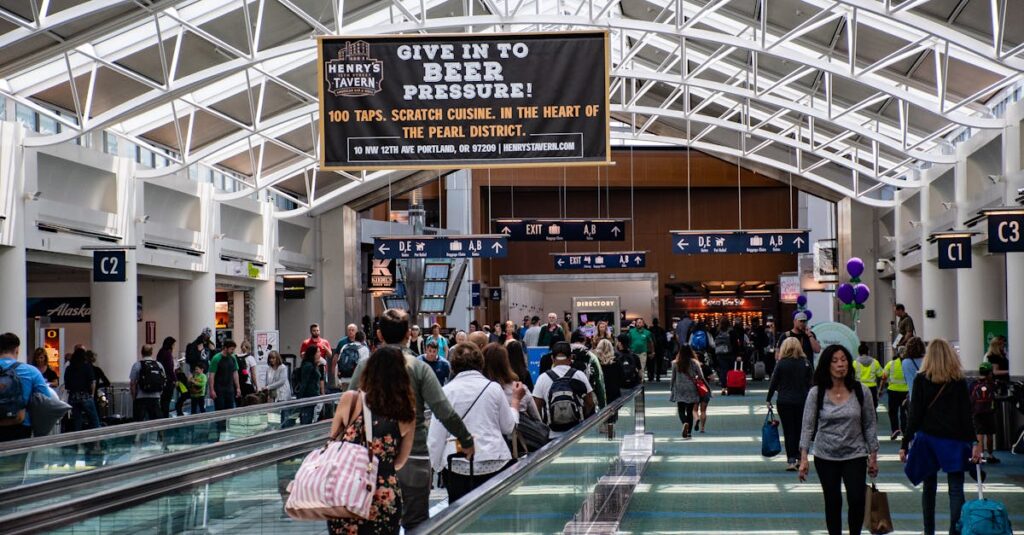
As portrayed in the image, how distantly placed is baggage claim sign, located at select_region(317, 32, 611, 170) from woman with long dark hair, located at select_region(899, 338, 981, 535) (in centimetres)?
672

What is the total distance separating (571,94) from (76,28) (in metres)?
8.73

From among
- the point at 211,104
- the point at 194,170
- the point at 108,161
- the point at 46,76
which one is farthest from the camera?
the point at 194,170

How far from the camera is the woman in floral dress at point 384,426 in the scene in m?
5.05

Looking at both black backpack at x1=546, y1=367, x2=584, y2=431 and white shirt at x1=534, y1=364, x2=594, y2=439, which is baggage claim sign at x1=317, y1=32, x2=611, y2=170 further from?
black backpack at x1=546, y1=367, x2=584, y2=431

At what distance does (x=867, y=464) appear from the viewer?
342 inches

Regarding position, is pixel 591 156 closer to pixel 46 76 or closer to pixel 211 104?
pixel 46 76

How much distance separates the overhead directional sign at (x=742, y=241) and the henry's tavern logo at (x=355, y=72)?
18.4 meters

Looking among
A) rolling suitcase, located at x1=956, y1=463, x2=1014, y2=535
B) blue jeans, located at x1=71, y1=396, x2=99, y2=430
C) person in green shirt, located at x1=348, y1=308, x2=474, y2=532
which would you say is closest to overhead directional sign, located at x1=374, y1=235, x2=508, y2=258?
blue jeans, located at x1=71, y1=396, x2=99, y2=430

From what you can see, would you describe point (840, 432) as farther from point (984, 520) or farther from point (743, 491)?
point (743, 491)

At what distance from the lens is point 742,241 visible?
3266 centimetres

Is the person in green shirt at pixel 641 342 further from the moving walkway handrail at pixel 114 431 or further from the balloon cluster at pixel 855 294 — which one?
the moving walkway handrail at pixel 114 431

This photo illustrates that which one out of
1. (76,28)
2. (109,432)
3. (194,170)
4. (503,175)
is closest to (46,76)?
(76,28)

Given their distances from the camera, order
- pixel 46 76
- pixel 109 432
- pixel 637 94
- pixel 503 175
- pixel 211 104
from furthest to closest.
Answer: pixel 503 175 → pixel 637 94 → pixel 211 104 → pixel 46 76 → pixel 109 432

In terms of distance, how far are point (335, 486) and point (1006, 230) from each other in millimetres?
14356
